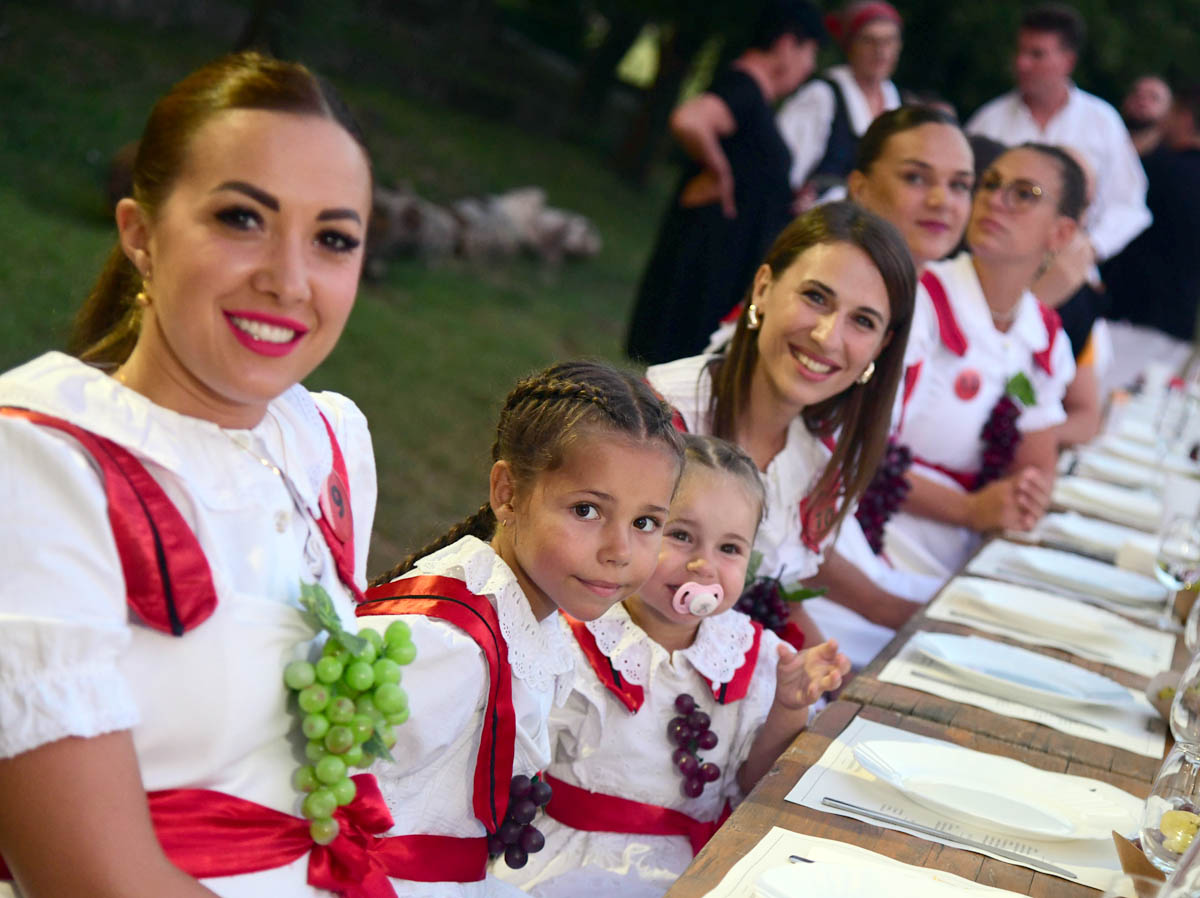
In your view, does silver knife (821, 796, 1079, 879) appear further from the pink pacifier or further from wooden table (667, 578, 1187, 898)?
the pink pacifier

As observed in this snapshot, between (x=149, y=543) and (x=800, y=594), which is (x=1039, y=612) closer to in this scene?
(x=800, y=594)

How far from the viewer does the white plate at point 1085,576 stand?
9.23 ft

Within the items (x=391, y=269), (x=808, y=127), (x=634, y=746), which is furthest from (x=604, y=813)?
(x=391, y=269)

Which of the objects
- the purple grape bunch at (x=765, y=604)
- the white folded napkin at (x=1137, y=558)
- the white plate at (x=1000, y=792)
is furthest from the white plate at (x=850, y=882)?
the white folded napkin at (x=1137, y=558)

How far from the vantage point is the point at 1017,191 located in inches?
149

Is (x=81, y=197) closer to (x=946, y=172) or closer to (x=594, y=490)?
(x=946, y=172)

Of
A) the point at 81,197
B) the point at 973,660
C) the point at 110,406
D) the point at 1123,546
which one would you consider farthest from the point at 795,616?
the point at 81,197

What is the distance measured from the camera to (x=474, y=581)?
164 cm

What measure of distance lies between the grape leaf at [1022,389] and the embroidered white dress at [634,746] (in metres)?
1.85

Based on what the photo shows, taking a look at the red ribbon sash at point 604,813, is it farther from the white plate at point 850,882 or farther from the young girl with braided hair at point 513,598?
the white plate at point 850,882

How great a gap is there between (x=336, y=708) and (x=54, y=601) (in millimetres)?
309

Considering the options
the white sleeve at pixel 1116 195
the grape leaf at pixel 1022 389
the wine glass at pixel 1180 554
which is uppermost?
the white sleeve at pixel 1116 195

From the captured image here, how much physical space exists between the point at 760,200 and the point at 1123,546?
2.23m

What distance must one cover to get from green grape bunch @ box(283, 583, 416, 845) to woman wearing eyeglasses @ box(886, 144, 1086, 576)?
2.21 metres
